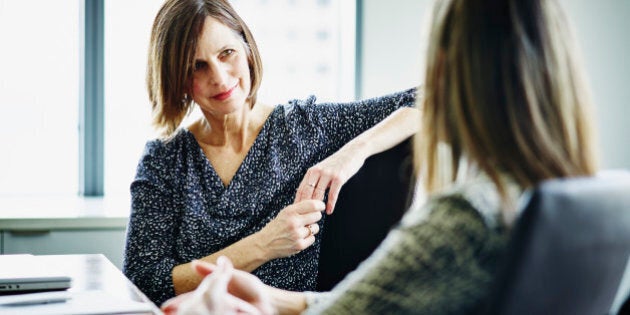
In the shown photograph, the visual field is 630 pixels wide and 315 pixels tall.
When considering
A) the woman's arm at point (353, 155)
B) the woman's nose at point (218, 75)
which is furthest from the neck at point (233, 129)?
the woman's arm at point (353, 155)

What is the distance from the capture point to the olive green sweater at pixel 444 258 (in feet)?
2.46

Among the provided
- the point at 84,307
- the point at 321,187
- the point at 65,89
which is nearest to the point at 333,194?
the point at 321,187

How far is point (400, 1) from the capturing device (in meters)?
3.34

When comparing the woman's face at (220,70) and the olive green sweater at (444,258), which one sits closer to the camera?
the olive green sweater at (444,258)

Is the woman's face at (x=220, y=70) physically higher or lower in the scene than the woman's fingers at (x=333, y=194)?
higher

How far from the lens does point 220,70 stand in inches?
69.5

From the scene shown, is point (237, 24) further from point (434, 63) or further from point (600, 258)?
point (600, 258)

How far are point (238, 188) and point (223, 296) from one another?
0.97m

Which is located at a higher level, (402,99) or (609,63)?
(609,63)

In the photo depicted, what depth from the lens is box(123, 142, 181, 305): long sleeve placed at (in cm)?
167

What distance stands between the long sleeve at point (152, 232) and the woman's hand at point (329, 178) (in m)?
0.34

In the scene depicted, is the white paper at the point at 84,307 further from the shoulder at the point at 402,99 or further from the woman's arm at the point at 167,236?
the shoulder at the point at 402,99

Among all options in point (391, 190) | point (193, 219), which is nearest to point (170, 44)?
point (193, 219)

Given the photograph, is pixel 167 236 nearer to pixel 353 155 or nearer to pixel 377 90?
pixel 353 155
